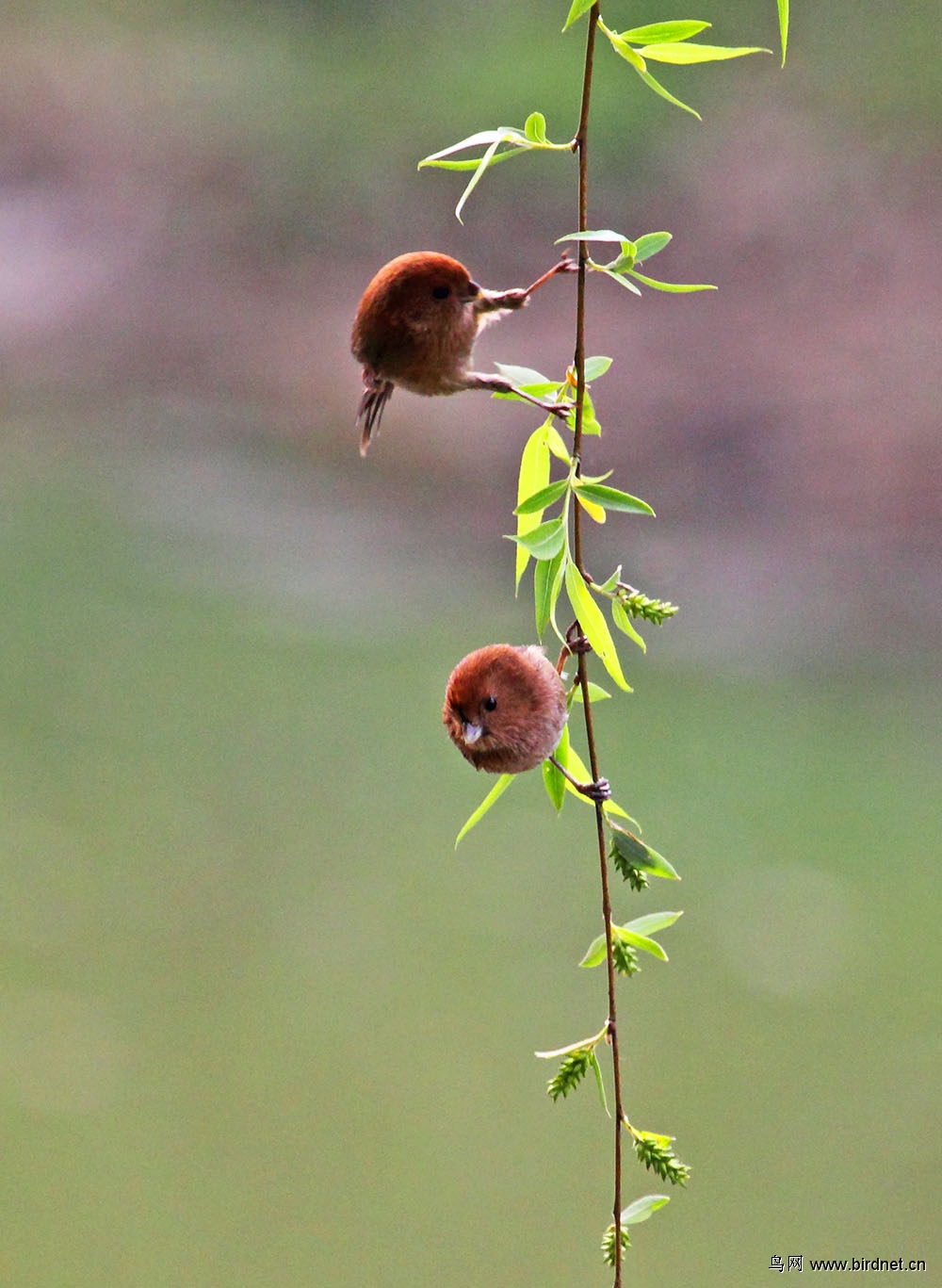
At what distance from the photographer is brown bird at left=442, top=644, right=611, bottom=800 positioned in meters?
0.38

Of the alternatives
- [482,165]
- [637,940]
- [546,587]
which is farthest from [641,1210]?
[482,165]

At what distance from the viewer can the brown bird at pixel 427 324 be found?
37cm

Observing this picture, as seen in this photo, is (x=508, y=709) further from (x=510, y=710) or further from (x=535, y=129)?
(x=535, y=129)

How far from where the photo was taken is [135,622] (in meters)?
2.06

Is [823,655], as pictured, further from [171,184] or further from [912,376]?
[171,184]

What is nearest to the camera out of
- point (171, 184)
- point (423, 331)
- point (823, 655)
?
point (423, 331)

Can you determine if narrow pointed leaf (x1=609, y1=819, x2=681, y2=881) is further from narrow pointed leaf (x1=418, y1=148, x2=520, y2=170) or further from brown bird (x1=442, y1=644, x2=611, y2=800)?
narrow pointed leaf (x1=418, y1=148, x2=520, y2=170)

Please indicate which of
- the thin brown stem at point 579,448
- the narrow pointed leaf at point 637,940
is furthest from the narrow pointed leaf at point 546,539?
the narrow pointed leaf at point 637,940

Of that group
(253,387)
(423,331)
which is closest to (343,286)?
(253,387)

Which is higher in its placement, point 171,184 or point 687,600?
point 171,184

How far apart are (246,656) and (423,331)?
1715mm

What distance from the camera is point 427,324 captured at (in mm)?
365

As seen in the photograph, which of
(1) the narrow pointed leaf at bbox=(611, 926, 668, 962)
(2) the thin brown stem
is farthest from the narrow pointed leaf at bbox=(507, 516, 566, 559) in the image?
(1) the narrow pointed leaf at bbox=(611, 926, 668, 962)

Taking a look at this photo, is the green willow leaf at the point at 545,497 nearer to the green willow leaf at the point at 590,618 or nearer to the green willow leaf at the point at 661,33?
the green willow leaf at the point at 590,618
